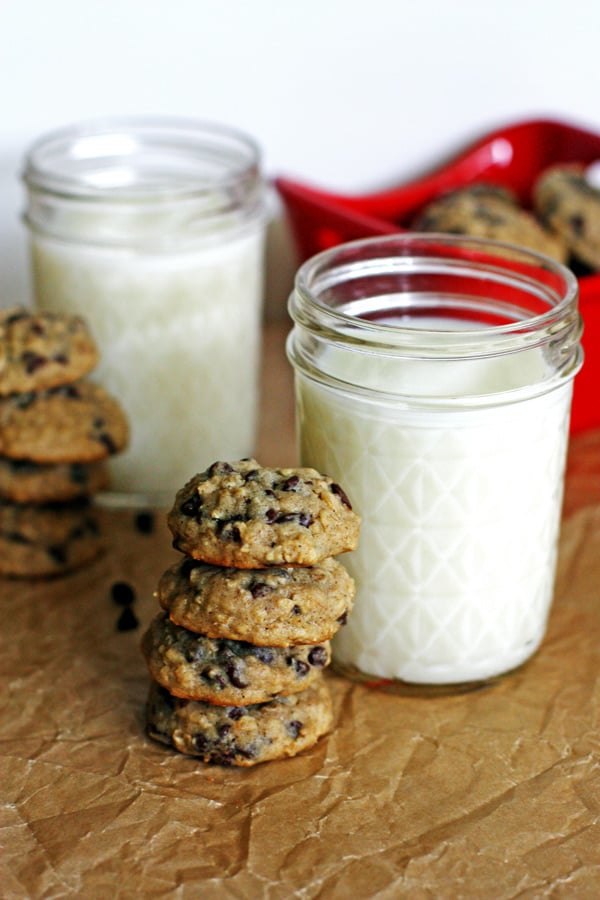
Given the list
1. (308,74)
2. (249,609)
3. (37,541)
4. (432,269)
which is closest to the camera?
(249,609)

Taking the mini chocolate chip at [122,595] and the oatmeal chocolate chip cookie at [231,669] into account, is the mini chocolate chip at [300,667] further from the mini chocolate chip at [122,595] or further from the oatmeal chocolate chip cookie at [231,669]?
the mini chocolate chip at [122,595]

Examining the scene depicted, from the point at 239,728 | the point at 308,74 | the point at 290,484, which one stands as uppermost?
the point at 308,74

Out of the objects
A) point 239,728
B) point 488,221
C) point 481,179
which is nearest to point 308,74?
point 481,179

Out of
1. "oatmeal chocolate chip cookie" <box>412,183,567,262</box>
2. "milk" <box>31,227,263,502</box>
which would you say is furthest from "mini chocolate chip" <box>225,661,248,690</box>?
"oatmeal chocolate chip cookie" <box>412,183,567,262</box>

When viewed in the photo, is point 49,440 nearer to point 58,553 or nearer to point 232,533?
point 58,553

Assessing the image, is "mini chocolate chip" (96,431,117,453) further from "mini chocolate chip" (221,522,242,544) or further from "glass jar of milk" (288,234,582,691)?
"mini chocolate chip" (221,522,242,544)

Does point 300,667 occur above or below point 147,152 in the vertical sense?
below
